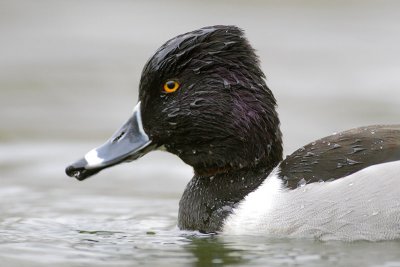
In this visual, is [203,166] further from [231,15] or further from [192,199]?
[231,15]

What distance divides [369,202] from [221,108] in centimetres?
138

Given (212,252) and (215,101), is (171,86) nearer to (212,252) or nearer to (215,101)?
(215,101)

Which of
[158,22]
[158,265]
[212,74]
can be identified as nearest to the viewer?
[158,265]

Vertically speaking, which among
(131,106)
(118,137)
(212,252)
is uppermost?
(131,106)

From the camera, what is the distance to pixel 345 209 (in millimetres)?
8969

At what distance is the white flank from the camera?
352 inches

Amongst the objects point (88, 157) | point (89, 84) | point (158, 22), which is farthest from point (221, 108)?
point (158, 22)

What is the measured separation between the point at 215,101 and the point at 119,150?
0.81 m

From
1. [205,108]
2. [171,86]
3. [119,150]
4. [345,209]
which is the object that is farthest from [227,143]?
[345,209]

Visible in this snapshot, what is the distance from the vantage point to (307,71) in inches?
620

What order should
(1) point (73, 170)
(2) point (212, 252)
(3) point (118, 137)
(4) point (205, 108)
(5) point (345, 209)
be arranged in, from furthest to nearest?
(3) point (118, 137) < (4) point (205, 108) < (1) point (73, 170) < (2) point (212, 252) < (5) point (345, 209)

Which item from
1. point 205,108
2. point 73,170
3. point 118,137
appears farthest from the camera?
point 118,137

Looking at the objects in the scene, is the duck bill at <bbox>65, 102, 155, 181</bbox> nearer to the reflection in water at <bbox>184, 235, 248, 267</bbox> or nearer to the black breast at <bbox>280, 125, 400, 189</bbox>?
the reflection in water at <bbox>184, 235, 248, 267</bbox>

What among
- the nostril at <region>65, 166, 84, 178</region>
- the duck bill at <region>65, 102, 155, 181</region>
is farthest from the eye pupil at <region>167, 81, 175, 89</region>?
the nostril at <region>65, 166, 84, 178</region>
